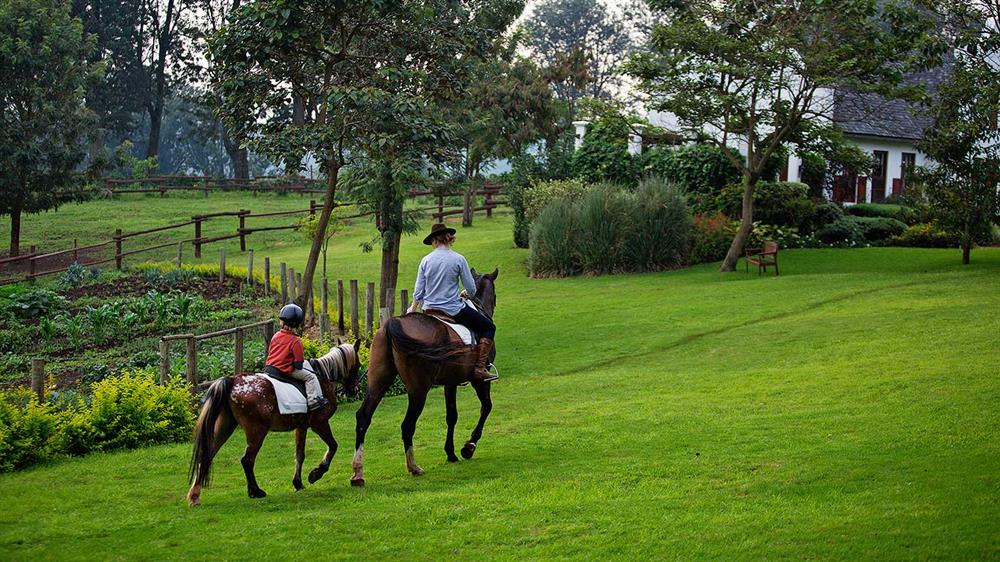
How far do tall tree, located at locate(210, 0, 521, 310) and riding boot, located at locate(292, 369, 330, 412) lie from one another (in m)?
7.37

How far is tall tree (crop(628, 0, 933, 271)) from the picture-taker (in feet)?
82.9

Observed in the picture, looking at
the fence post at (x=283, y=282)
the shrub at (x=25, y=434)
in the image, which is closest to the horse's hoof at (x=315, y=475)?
the shrub at (x=25, y=434)

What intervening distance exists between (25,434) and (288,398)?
3.90 meters

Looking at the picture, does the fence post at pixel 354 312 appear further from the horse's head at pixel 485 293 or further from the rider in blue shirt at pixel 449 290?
the rider in blue shirt at pixel 449 290

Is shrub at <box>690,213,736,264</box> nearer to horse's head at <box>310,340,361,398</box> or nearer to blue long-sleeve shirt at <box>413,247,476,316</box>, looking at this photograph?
blue long-sleeve shirt at <box>413,247,476,316</box>

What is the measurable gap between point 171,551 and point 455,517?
222 centimetres

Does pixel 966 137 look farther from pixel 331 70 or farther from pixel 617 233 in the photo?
pixel 331 70

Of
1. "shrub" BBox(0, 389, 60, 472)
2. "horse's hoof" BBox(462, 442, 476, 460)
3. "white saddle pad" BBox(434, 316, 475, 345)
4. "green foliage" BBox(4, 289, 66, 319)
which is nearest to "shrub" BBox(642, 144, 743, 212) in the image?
"green foliage" BBox(4, 289, 66, 319)

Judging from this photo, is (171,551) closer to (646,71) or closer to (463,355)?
(463,355)

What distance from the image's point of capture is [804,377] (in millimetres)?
14461

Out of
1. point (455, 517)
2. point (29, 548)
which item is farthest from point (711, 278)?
point (29, 548)

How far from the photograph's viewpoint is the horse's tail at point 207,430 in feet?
29.6

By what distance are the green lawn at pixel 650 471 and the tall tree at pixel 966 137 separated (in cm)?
712

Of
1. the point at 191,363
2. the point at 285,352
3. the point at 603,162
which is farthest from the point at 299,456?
the point at 603,162
